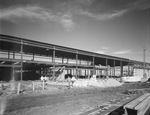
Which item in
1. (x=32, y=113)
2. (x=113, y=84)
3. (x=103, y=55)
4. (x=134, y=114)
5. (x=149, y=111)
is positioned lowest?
(x=113, y=84)

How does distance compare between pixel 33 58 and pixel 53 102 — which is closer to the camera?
pixel 53 102

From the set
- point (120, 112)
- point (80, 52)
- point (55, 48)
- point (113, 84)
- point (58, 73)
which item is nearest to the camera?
point (120, 112)

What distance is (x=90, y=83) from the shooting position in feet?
69.6

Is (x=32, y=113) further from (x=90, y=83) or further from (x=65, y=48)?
(x=65, y=48)

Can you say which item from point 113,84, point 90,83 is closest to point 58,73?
point 90,83

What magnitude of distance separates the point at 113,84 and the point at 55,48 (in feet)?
52.0

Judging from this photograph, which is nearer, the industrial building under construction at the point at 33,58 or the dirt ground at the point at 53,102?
the dirt ground at the point at 53,102

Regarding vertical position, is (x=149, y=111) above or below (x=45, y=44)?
below

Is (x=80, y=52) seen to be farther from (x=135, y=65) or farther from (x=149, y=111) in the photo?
(x=135, y=65)

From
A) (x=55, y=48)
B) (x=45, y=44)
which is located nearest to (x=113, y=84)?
(x=55, y=48)

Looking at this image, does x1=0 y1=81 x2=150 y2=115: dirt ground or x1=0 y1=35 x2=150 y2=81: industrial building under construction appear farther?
x1=0 y1=35 x2=150 y2=81: industrial building under construction

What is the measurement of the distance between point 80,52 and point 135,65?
3505 centimetres

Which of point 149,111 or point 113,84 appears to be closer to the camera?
point 149,111

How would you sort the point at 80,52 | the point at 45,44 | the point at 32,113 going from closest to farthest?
the point at 32,113 < the point at 45,44 < the point at 80,52
